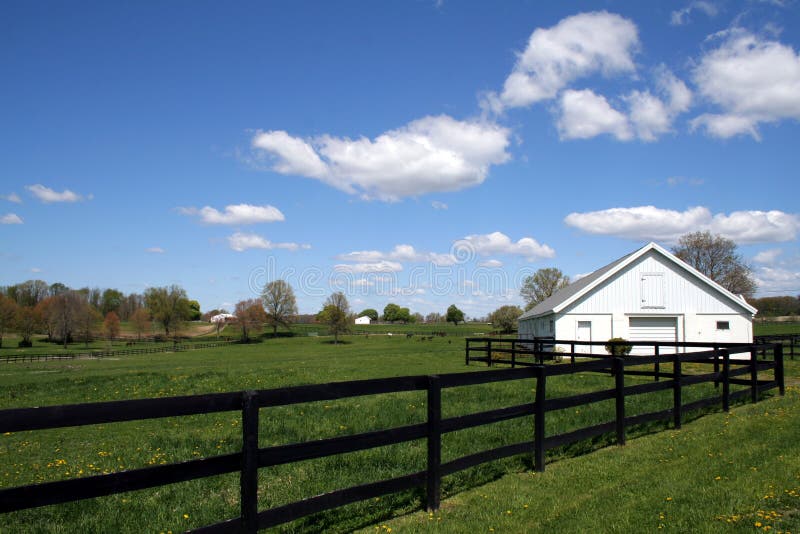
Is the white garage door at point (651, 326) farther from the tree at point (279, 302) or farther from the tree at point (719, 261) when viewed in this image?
→ the tree at point (279, 302)

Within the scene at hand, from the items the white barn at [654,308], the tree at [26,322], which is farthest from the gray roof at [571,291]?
the tree at [26,322]

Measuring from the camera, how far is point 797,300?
9762cm

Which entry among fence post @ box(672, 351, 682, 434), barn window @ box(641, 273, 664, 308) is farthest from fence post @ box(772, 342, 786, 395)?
barn window @ box(641, 273, 664, 308)

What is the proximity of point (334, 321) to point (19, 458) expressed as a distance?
76.2 m

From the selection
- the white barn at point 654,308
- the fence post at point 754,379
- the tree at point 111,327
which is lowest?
the tree at point 111,327

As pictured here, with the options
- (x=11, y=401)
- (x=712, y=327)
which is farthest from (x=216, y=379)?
(x=712, y=327)

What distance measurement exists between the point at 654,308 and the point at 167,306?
3611 inches

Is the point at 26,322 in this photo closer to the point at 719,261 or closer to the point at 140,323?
the point at 140,323

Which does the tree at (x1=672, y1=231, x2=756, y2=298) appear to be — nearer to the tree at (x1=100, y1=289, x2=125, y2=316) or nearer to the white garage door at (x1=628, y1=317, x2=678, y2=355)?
the white garage door at (x1=628, y1=317, x2=678, y2=355)

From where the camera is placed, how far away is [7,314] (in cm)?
8331

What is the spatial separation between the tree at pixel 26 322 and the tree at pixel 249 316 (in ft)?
95.0

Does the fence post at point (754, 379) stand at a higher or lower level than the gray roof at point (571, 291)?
lower

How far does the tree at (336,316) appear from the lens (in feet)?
278

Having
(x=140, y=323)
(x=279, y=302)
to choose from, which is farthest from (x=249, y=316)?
(x=140, y=323)
